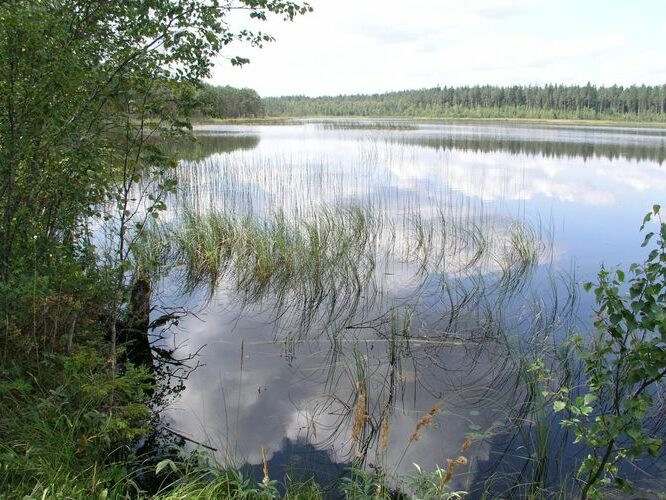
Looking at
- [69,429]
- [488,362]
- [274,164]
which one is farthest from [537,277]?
[274,164]

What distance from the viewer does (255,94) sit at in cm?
8031

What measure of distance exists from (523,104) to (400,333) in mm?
105316

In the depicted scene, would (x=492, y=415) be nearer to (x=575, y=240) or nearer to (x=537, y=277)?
(x=537, y=277)

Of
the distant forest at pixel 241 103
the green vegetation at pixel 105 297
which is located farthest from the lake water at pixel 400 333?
the distant forest at pixel 241 103

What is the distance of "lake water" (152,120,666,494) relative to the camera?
3535 mm

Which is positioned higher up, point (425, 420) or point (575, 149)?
point (575, 149)

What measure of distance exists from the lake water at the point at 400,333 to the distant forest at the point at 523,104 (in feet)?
265

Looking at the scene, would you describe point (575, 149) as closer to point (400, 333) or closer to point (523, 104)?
point (400, 333)

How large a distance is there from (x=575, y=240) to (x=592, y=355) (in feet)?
26.3

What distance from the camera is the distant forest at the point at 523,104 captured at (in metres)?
84.1

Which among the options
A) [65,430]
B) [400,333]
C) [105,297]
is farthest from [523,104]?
[65,430]

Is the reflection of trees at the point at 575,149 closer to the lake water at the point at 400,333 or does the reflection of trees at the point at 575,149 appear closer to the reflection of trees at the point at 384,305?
the lake water at the point at 400,333

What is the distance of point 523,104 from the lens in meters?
98.9

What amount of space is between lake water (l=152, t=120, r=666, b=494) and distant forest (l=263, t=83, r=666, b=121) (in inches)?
3177
